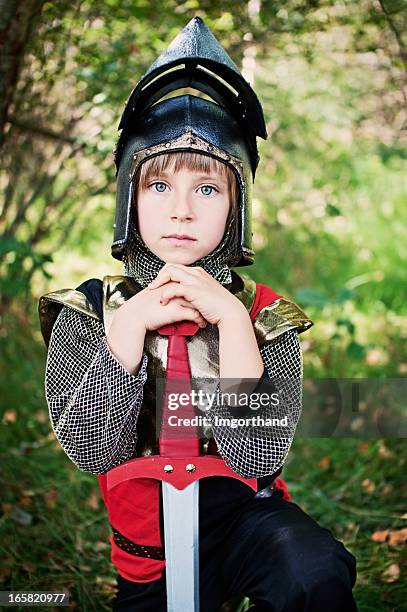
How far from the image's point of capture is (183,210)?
62.4 inches

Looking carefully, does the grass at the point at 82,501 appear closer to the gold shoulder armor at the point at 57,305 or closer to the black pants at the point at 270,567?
the black pants at the point at 270,567

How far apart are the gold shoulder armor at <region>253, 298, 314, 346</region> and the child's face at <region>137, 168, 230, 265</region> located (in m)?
0.20

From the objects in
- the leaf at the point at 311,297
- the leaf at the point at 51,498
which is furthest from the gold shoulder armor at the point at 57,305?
the leaf at the point at 311,297

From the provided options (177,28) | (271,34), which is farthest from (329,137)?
(177,28)

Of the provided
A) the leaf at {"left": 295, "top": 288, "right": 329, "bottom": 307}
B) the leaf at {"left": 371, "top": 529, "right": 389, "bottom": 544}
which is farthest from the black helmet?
the leaf at {"left": 295, "top": 288, "right": 329, "bottom": 307}

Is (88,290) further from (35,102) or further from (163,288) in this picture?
(35,102)

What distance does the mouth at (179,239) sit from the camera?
5.30 feet

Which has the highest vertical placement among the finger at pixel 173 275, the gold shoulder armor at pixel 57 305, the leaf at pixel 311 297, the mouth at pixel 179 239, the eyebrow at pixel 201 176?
the eyebrow at pixel 201 176

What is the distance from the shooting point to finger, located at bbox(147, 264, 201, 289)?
1551mm

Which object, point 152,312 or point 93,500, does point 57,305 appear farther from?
point 93,500

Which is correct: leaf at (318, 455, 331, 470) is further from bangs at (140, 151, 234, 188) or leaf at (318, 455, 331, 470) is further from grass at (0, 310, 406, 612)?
bangs at (140, 151, 234, 188)

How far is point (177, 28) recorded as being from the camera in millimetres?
2697

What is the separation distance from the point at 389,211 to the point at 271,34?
225cm

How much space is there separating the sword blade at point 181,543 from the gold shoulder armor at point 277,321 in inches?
14.0
